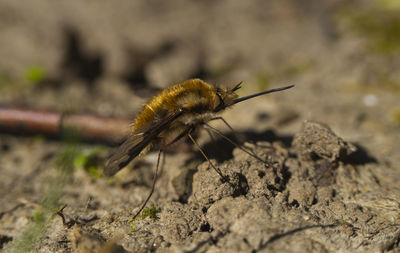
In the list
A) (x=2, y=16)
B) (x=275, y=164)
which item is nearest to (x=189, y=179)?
(x=275, y=164)

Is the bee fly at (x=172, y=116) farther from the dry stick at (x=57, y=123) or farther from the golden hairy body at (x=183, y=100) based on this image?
the dry stick at (x=57, y=123)

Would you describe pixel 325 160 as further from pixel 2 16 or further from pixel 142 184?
pixel 2 16

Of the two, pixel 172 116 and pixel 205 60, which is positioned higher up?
pixel 205 60

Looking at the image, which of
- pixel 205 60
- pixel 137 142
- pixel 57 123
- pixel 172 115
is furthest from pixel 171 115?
pixel 205 60

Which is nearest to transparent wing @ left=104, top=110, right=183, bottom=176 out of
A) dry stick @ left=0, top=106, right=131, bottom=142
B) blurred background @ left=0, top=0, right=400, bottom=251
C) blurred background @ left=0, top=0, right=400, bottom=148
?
blurred background @ left=0, top=0, right=400, bottom=251

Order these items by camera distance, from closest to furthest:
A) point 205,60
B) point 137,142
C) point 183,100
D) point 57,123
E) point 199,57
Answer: point 137,142
point 183,100
point 57,123
point 199,57
point 205,60

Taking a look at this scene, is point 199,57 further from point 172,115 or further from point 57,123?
point 172,115

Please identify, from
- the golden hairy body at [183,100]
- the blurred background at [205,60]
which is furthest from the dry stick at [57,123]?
the golden hairy body at [183,100]

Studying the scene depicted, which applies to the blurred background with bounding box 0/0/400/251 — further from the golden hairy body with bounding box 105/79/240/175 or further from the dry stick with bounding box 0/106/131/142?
the golden hairy body with bounding box 105/79/240/175

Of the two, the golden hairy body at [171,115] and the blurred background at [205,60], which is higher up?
the blurred background at [205,60]
